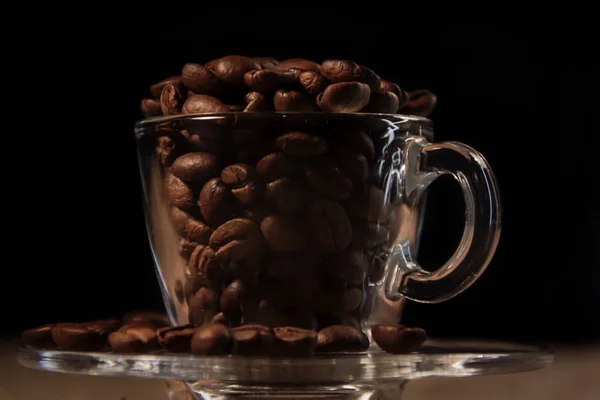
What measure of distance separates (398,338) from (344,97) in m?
0.22

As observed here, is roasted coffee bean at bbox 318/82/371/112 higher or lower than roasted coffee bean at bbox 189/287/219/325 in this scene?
higher

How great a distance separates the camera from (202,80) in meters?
0.98

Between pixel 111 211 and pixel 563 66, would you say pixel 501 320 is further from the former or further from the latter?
pixel 111 211

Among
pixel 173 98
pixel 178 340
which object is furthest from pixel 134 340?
pixel 173 98

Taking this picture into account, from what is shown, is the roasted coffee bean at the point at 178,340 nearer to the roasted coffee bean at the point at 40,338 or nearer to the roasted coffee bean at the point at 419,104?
the roasted coffee bean at the point at 40,338

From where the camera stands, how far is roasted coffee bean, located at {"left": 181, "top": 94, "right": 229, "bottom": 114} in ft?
3.16

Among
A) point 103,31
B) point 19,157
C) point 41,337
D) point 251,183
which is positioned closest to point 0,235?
point 19,157

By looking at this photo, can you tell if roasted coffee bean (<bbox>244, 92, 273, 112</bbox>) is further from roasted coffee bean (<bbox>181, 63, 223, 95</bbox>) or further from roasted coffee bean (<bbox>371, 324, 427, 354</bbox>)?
roasted coffee bean (<bbox>371, 324, 427, 354</bbox>)

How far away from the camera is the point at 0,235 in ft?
6.08

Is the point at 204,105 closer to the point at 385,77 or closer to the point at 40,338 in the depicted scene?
the point at 40,338

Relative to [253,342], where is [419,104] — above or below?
above

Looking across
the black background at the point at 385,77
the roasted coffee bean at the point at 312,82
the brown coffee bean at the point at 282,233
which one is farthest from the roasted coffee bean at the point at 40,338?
the black background at the point at 385,77

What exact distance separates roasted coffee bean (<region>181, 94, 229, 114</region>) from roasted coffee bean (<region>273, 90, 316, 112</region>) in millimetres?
52

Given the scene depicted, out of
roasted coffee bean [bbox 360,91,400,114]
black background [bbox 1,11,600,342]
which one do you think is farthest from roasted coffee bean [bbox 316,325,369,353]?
black background [bbox 1,11,600,342]
